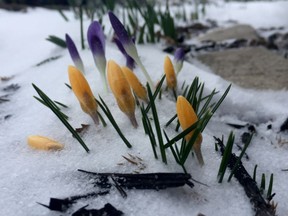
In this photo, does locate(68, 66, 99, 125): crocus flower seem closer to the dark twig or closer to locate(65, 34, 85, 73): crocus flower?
locate(65, 34, 85, 73): crocus flower

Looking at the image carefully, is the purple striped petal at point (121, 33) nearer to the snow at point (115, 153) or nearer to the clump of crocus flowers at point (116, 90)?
the clump of crocus flowers at point (116, 90)

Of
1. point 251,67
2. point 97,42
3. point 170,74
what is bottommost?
point 251,67

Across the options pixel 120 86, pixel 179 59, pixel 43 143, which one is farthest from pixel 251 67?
pixel 43 143

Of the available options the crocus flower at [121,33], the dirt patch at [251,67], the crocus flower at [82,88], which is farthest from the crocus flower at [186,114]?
the dirt patch at [251,67]

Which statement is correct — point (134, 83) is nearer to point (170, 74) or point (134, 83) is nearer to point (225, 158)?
point (170, 74)

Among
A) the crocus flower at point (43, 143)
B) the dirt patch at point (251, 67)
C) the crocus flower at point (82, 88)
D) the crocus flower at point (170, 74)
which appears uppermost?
the crocus flower at point (82, 88)
